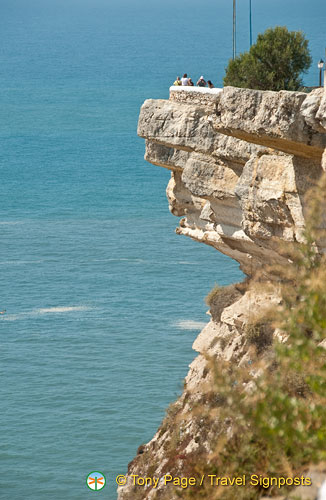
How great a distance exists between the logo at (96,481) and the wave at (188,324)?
28.7 meters

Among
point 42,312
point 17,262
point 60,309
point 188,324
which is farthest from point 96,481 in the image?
point 17,262

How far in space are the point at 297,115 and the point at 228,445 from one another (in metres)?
7.28

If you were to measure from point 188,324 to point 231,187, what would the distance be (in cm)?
5342

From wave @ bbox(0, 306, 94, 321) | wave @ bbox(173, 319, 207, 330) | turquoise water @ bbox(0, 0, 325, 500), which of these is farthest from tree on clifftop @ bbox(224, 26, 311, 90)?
wave @ bbox(0, 306, 94, 321)

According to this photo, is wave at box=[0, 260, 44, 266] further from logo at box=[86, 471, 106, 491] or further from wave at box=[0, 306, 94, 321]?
logo at box=[86, 471, 106, 491]

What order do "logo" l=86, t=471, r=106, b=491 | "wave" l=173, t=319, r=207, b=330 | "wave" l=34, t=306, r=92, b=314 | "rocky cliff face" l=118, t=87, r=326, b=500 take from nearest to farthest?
"rocky cliff face" l=118, t=87, r=326, b=500 → "logo" l=86, t=471, r=106, b=491 → "wave" l=173, t=319, r=207, b=330 → "wave" l=34, t=306, r=92, b=314

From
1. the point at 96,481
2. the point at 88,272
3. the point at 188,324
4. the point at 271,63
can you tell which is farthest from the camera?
the point at 88,272

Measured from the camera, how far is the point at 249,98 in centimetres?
2303

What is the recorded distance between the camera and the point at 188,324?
82.6 meters

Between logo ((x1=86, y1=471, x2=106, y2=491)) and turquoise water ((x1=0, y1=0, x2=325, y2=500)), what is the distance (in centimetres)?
49

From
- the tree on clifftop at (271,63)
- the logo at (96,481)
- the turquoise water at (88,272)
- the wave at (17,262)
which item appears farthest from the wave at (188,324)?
the tree on clifftop at (271,63)

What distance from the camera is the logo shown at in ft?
171

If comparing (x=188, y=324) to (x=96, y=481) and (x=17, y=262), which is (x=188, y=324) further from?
(x=17, y=262)

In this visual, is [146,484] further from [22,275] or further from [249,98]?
[22,275]
